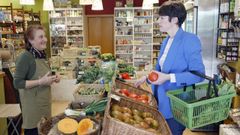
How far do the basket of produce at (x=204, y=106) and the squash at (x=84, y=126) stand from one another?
0.59 meters

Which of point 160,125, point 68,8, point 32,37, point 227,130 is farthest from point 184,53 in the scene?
point 68,8

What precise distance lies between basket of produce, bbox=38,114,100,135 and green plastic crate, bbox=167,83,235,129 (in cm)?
56

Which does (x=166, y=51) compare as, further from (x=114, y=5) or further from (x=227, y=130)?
(x=114, y=5)

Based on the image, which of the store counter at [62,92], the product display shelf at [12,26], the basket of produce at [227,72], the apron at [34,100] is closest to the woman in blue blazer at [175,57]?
the apron at [34,100]

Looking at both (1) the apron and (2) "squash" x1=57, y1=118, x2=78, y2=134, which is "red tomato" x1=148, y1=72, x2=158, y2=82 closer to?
(2) "squash" x1=57, y1=118, x2=78, y2=134

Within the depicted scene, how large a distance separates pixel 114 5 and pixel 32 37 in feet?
29.1

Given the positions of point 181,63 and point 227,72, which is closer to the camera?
point 181,63

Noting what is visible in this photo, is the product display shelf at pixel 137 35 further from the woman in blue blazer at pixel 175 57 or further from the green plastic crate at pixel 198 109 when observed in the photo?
the green plastic crate at pixel 198 109

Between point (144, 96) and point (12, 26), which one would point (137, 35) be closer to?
point (12, 26)

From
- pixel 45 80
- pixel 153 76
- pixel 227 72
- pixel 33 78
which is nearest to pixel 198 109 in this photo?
pixel 153 76

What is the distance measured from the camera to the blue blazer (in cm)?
187

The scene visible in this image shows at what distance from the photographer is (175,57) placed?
6.43 ft

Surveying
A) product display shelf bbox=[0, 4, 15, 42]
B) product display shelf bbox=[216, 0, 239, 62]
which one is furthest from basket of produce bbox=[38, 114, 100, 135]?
product display shelf bbox=[0, 4, 15, 42]

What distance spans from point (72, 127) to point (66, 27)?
374 inches
